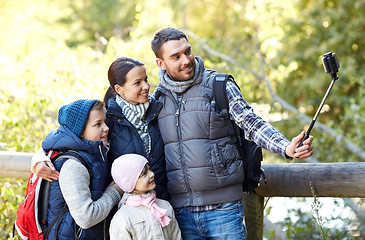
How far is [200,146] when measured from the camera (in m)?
2.54

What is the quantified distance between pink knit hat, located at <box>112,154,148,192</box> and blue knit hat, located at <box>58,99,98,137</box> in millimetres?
280

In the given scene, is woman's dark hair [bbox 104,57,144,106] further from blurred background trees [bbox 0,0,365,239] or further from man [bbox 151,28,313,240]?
blurred background trees [bbox 0,0,365,239]

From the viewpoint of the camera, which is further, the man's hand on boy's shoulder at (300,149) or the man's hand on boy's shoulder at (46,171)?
the man's hand on boy's shoulder at (46,171)

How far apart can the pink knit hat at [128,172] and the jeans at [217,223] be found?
39cm

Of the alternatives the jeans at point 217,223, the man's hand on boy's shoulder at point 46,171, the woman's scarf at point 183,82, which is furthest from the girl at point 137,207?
the woman's scarf at point 183,82

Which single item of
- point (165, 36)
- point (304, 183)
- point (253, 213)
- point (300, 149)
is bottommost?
point (253, 213)

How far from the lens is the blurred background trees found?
213 inches

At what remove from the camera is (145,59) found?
7.25 metres

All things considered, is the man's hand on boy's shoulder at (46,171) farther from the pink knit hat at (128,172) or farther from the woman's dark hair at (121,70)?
the woman's dark hair at (121,70)

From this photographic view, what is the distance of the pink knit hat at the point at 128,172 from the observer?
95.3 inches

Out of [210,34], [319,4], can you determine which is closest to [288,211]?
[319,4]

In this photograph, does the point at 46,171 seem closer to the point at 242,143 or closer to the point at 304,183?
the point at 242,143

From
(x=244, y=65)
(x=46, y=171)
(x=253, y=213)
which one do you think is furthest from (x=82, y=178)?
(x=244, y=65)

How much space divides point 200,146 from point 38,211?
90 centimetres
